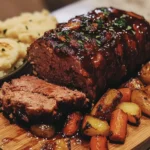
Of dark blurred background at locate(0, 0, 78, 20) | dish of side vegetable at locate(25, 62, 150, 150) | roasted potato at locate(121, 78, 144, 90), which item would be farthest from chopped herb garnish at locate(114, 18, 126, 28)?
dark blurred background at locate(0, 0, 78, 20)

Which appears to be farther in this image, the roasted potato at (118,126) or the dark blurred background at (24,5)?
the dark blurred background at (24,5)

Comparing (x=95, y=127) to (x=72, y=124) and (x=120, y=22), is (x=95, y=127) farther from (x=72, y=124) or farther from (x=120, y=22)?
(x=120, y=22)

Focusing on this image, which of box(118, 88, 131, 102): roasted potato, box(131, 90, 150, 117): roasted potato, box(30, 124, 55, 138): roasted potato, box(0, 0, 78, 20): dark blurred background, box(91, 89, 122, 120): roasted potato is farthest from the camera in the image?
box(0, 0, 78, 20): dark blurred background

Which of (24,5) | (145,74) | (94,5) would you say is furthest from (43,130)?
(24,5)

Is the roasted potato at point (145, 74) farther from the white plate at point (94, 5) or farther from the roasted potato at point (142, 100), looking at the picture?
the white plate at point (94, 5)

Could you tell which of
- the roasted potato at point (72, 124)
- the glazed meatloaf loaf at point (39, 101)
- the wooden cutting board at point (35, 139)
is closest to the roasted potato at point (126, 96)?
the wooden cutting board at point (35, 139)

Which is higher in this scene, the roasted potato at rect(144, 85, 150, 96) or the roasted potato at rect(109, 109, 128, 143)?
the roasted potato at rect(144, 85, 150, 96)

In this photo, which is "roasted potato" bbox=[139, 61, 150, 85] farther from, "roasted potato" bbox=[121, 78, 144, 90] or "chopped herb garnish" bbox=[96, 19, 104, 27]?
"chopped herb garnish" bbox=[96, 19, 104, 27]
